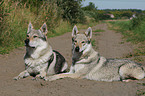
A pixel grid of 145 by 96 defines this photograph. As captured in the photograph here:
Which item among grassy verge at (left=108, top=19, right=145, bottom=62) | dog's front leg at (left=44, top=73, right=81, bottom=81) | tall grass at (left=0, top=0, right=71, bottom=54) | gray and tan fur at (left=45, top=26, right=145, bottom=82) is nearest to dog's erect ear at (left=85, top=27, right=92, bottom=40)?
gray and tan fur at (left=45, top=26, right=145, bottom=82)

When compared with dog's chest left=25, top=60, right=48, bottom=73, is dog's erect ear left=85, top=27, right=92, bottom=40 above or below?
above

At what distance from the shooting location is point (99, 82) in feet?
15.3

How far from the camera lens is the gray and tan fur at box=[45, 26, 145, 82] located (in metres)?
4.74

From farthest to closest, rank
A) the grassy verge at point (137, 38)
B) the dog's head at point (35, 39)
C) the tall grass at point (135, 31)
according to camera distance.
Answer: the tall grass at point (135, 31) → the grassy verge at point (137, 38) → the dog's head at point (35, 39)

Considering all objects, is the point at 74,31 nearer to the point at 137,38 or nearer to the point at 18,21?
the point at 18,21

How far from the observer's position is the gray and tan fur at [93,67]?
4.74 meters

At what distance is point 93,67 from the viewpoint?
496cm

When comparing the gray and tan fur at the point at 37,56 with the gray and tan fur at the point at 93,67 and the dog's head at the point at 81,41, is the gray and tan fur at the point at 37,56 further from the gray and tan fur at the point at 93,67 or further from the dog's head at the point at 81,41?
the dog's head at the point at 81,41

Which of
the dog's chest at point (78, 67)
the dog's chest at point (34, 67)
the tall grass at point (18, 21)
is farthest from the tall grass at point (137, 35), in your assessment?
the tall grass at point (18, 21)

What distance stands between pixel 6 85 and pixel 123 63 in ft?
9.95

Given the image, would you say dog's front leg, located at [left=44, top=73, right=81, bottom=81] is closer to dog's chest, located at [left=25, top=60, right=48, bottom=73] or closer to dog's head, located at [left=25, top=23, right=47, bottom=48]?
dog's chest, located at [left=25, top=60, right=48, bottom=73]

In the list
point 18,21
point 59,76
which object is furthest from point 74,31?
point 18,21

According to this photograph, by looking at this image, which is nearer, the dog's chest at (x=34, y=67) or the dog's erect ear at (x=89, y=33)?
the dog's chest at (x=34, y=67)

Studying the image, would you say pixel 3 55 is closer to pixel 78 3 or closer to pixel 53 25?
pixel 53 25
